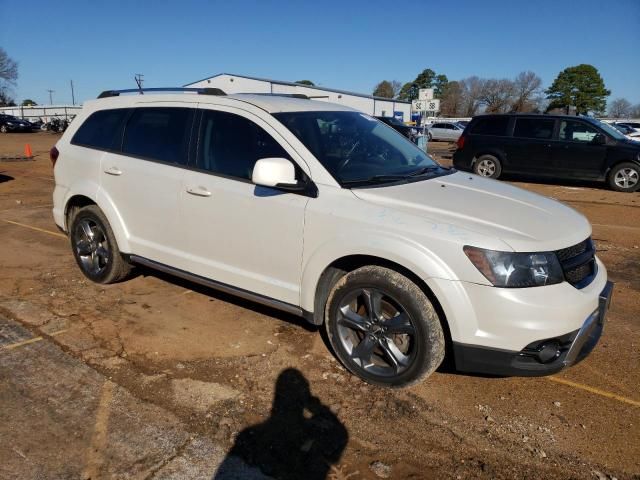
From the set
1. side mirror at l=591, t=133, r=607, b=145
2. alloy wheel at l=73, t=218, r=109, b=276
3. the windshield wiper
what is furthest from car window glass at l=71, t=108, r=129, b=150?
side mirror at l=591, t=133, r=607, b=145

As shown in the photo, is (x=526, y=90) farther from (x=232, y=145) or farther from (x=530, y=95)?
(x=232, y=145)

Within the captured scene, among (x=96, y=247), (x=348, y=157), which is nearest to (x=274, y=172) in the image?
(x=348, y=157)

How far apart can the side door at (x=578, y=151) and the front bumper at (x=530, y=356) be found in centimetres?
1066

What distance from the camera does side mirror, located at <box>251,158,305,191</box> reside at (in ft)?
10.5

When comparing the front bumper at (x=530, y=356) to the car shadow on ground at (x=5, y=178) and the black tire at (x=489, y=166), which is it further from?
the car shadow on ground at (x=5, y=178)

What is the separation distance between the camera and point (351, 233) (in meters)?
3.17

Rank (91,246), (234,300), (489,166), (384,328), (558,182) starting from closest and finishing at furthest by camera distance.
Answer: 1. (384,328)
2. (234,300)
3. (91,246)
4. (489,166)
5. (558,182)

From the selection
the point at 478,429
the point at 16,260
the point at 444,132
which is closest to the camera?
the point at 478,429

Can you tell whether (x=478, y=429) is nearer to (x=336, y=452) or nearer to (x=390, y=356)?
(x=390, y=356)

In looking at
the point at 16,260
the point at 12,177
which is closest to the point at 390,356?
the point at 16,260

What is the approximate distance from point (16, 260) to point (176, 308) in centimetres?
258

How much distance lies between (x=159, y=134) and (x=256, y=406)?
250cm

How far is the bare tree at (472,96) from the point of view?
104 meters

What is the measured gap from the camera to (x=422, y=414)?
3.06m
